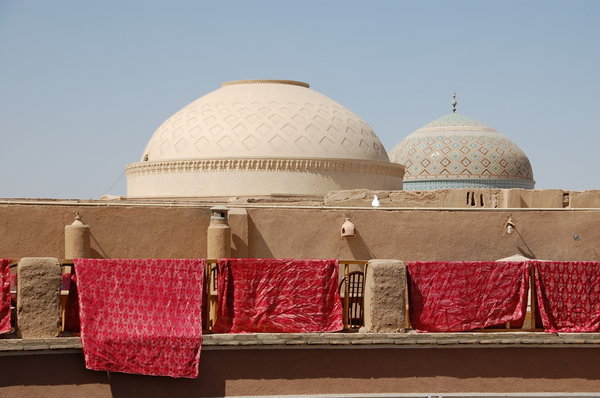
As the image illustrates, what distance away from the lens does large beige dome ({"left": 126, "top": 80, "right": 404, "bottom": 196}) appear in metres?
20.3

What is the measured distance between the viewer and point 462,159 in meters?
33.7

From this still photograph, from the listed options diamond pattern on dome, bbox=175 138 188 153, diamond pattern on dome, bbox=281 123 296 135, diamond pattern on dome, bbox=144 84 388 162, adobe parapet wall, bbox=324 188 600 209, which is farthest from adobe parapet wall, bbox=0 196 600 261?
diamond pattern on dome, bbox=175 138 188 153

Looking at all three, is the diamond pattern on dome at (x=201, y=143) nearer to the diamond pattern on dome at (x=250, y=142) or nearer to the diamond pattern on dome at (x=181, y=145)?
the diamond pattern on dome at (x=181, y=145)

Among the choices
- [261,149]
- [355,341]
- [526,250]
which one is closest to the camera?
[355,341]

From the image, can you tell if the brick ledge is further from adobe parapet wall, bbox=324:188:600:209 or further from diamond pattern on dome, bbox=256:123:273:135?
diamond pattern on dome, bbox=256:123:273:135

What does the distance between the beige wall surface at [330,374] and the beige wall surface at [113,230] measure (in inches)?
152

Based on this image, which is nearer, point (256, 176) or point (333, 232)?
point (333, 232)

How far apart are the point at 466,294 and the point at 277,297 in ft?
5.75

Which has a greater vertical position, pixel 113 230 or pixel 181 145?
pixel 181 145

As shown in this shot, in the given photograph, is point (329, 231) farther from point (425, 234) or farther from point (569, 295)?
point (569, 295)

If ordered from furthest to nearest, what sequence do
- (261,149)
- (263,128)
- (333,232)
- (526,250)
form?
(263,128), (261,149), (526,250), (333,232)

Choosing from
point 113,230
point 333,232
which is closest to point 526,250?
point 333,232

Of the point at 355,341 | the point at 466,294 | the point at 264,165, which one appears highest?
the point at 264,165

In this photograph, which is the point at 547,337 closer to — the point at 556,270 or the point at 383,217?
the point at 556,270
